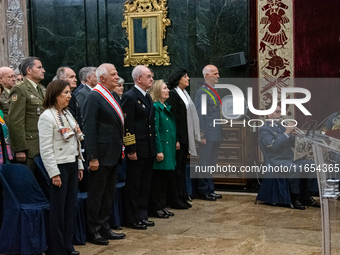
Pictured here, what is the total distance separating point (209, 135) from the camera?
594cm

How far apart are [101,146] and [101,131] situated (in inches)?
4.7

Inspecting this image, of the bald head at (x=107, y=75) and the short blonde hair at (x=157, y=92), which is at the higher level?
the bald head at (x=107, y=75)

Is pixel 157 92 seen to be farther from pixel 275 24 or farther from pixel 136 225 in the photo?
pixel 275 24

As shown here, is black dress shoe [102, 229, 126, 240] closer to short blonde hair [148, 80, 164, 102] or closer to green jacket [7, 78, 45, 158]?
green jacket [7, 78, 45, 158]

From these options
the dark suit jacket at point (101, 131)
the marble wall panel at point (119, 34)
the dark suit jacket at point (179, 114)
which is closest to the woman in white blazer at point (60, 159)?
the dark suit jacket at point (101, 131)

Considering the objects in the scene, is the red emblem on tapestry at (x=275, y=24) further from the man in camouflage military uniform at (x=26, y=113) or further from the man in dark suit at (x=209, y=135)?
the man in camouflage military uniform at (x=26, y=113)

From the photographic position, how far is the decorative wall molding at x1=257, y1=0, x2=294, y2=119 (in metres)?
6.57

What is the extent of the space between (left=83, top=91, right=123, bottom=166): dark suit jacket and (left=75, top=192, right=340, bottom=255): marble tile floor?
2.32ft

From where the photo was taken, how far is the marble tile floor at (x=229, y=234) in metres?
3.92

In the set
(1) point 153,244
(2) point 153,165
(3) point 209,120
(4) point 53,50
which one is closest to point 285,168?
(3) point 209,120

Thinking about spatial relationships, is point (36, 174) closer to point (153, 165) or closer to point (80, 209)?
point (80, 209)

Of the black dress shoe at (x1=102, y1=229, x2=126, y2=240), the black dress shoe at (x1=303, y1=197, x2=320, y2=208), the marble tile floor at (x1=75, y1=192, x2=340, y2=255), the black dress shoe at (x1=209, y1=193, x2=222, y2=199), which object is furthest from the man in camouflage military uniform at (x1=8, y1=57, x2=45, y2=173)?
the black dress shoe at (x1=303, y1=197, x2=320, y2=208)

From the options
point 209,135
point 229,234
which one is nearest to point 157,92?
point 209,135

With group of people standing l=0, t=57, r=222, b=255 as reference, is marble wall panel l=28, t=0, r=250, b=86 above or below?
above
